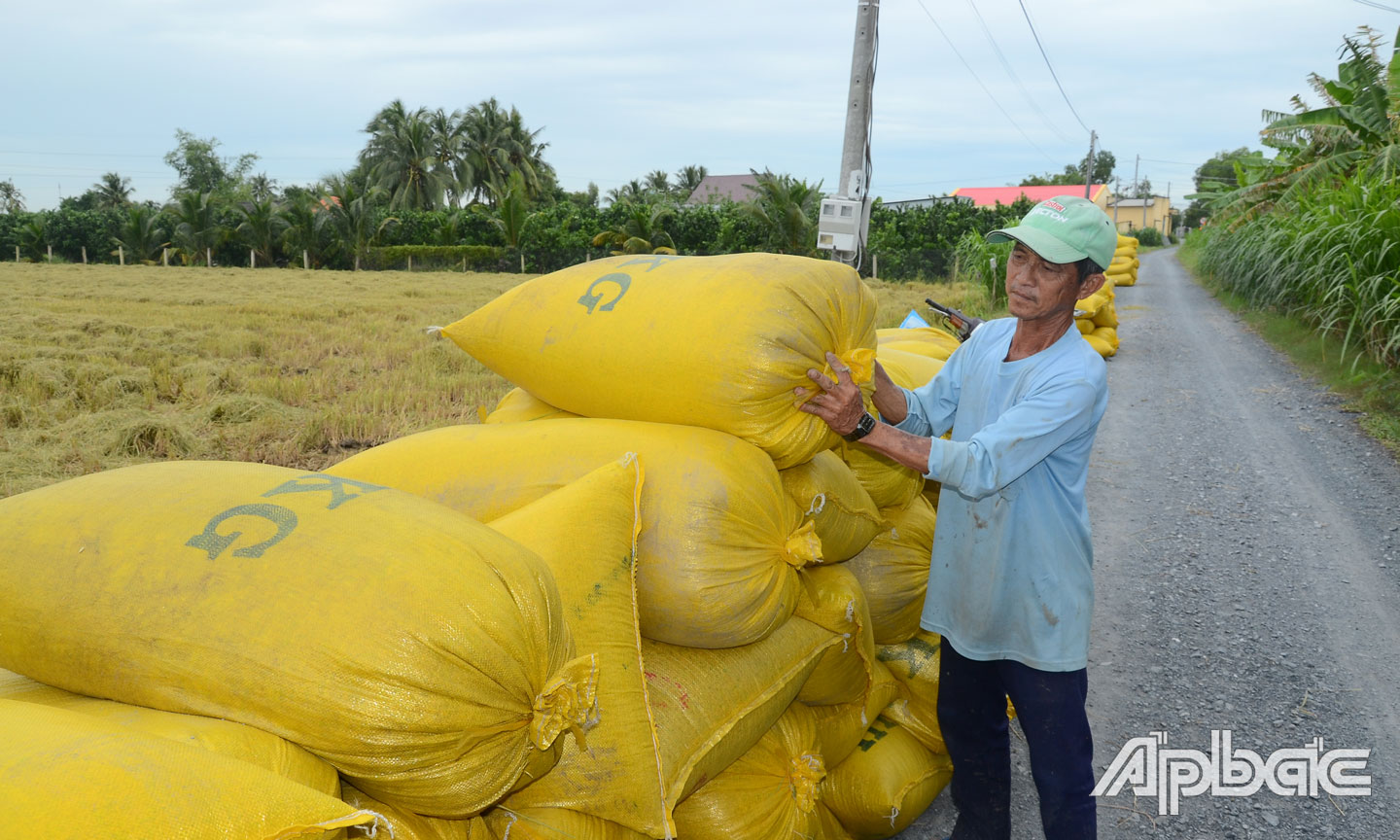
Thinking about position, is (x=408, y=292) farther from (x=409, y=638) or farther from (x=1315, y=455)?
(x=409, y=638)

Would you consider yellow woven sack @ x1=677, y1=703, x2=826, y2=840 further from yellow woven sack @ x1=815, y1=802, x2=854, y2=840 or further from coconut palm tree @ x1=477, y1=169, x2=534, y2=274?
coconut palm tree @ x1=477, y1=169, x2=534, y2=274

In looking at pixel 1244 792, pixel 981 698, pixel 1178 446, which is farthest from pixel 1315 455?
pixel 981 698

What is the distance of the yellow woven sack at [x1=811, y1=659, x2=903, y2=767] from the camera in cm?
233

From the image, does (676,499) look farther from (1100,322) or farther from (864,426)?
(1100,322)

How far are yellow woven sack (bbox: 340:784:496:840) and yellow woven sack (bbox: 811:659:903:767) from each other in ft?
3.70

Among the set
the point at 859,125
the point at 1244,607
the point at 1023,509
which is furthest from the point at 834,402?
the point at 859,125

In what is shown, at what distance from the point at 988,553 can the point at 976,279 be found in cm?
1344

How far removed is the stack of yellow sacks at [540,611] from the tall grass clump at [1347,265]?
22.7 ft

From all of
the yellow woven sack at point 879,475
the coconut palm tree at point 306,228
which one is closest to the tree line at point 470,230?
the coconut palm tree at point 306,228

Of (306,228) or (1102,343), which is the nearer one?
(1102,343)

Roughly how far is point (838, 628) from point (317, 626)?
1299 millimetres

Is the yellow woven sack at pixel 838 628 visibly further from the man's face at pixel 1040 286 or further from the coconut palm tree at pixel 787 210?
the coconut palm tree at pixel 787 210

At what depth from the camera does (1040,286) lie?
75.4 inches

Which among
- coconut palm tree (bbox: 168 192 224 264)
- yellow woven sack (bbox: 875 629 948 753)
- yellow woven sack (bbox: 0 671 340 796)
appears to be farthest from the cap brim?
coconut palm tree (bbox: 168 192 224 264)
